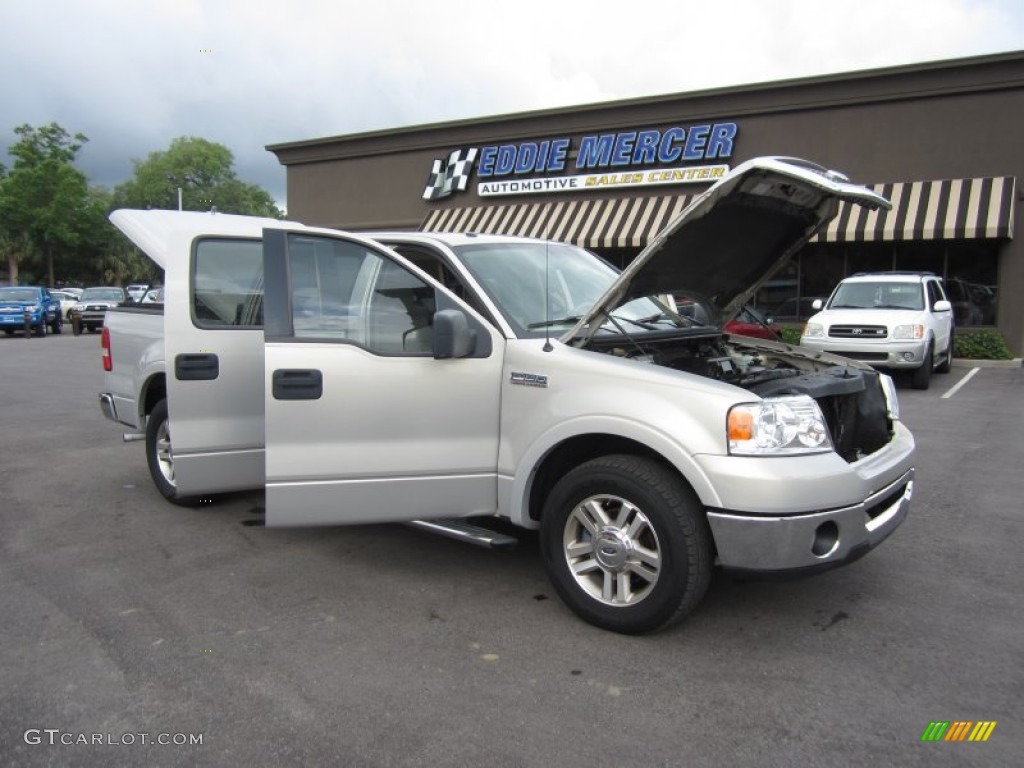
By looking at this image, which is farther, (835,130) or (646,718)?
(835,130)

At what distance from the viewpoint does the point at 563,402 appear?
370cm

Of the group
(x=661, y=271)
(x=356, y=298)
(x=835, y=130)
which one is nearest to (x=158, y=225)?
(x=356, y=298)

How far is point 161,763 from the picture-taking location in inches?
105

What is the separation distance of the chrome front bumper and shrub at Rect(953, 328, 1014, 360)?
14823 mm

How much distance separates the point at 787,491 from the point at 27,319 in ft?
89.8

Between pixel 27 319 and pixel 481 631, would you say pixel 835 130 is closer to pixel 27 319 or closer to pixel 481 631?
pixel 481 631

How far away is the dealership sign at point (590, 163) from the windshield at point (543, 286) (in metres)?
15.3

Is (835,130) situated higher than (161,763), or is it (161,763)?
(835,130)

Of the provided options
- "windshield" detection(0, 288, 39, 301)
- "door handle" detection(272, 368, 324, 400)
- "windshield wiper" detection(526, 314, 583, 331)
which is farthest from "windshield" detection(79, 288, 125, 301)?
"windshield wiper" detection(526, 314, 583, 331)

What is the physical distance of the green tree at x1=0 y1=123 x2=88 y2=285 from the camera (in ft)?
149

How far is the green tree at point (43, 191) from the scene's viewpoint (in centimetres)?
4547

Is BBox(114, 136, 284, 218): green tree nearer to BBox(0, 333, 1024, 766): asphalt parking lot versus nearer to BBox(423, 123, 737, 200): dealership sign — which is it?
BBox(423, 123, 737, 200): dealership sign

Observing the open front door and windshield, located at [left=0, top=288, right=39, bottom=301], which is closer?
the open front door

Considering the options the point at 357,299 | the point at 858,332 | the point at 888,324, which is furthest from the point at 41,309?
the point at 357,299
